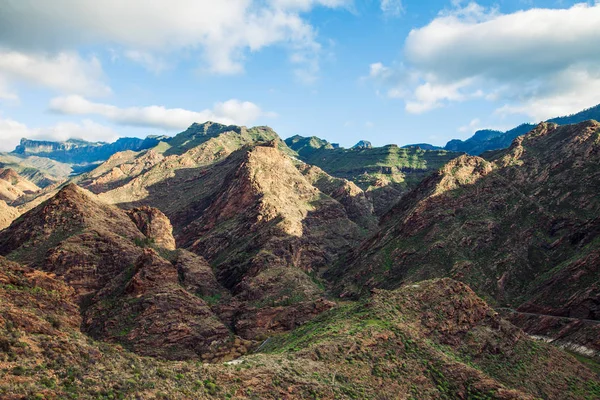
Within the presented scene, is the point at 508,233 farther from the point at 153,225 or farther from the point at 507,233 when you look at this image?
the point at 153,225

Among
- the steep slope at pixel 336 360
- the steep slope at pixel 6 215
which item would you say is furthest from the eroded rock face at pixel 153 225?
the steep slope at pixel 336 360

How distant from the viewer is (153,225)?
125m

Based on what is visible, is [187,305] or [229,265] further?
[229,265]

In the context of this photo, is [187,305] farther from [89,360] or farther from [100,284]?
[89,360]

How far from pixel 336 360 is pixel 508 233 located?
88672 mm

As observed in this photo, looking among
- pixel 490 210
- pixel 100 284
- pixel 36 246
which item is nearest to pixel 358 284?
pixel 490 210

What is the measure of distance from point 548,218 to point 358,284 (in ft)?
196

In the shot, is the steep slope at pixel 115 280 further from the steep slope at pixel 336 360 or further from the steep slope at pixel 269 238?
the steep slope at pixel 269 238

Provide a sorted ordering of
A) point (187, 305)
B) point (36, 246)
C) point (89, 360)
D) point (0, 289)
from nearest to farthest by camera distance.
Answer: point (89, 360)
point (0, 289)
point (187, 305)
point (36, 246)

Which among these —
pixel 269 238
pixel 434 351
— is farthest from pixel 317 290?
pixel 434 351

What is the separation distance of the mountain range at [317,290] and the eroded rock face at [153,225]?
632 mm

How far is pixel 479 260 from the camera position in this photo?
106562 millimetres

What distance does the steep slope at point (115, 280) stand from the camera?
7212cm

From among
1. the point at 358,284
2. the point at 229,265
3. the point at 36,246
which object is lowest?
the point at 358,284
